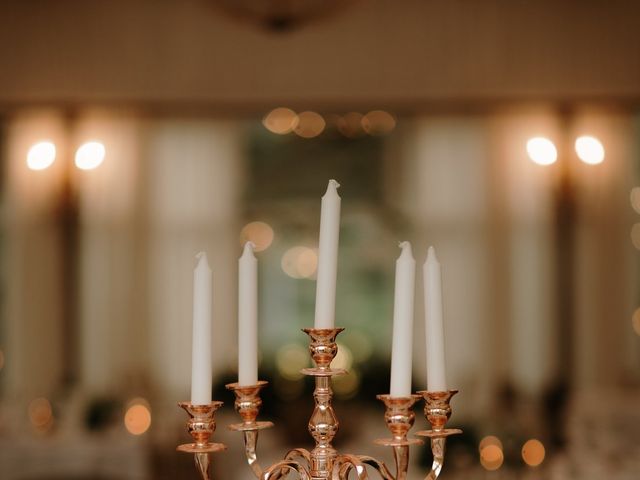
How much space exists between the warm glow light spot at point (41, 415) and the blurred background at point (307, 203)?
0.03 m

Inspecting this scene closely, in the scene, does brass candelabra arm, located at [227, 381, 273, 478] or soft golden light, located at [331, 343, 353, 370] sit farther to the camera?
soft golden light, located at [331, 343, 353, 370]

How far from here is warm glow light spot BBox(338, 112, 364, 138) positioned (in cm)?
698

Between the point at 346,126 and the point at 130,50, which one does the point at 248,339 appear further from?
the point at 346,126

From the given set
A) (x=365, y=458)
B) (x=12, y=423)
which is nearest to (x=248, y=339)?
(x=365, y=458)

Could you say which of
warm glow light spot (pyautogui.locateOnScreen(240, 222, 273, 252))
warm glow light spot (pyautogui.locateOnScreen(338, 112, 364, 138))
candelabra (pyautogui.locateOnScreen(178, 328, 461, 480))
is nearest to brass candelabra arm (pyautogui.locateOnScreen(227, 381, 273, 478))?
candelabra (pyautogui.locateOnScreen(178, 328, 461, 480))

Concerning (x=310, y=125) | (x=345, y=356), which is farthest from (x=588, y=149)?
(x=345, y=356)

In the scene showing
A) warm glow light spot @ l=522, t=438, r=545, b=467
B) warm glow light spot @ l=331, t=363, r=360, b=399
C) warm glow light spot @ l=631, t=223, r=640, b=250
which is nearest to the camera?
warm glow light spot @ l=522, t=438, r=545, b=467

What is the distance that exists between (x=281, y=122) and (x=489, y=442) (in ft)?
13.2

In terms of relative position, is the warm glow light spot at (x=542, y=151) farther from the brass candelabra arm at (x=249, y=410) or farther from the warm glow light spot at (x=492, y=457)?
the brass candelabra arm at (x=249, y=410)

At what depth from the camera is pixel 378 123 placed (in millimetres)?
7055

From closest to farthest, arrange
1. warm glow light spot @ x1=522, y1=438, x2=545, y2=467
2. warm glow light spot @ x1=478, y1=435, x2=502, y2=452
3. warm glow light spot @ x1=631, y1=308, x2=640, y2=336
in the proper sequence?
1. warm glow light spot @ x1=478, y1=435, x2=502, y2=452
2. warm glow light spot @ x1=522, y1=438, x2=545, y2=467
3. warm glow light spot @ x1=631, y1=308, x2=640, y2=336

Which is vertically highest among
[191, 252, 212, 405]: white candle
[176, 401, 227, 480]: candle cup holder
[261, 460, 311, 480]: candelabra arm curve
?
[191, 252, 212, 405]: white candle

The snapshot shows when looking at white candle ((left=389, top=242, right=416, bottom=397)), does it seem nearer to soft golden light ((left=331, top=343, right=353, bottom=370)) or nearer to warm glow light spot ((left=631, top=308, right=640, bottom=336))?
warm glow light spot ((left=631, top=308, right=640, bottom=336))

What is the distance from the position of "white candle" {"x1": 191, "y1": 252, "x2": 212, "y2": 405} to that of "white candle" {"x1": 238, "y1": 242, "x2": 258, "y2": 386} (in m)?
0.04
